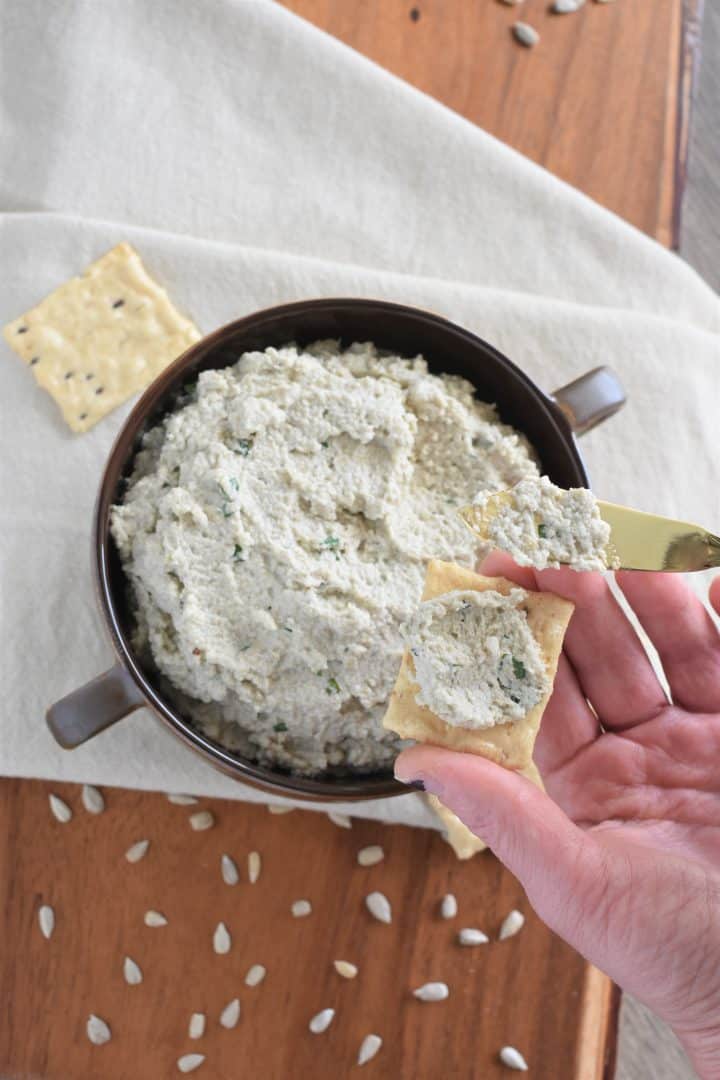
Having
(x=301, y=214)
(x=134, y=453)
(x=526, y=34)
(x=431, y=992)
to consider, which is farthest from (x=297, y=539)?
(x=526, y=34)

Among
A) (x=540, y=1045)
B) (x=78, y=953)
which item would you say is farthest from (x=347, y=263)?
(x=540, y=1045)

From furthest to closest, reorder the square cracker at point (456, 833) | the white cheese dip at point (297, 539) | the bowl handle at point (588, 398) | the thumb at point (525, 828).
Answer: the square cracker at point (456, 833)
the bowl handle at point (588, 398)
the white cheese dip at point (297, 539)
the thumb at point (525, 828)

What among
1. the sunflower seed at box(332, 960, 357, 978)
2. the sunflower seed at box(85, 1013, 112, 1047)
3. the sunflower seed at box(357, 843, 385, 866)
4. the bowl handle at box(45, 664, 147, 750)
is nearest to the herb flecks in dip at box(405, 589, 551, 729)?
the bowl handle at box(45, 664, 147, 750)

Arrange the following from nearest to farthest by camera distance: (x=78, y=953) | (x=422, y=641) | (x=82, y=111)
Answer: (x=422, y=641) < (x=78, y=953) < (x=82, y=111)

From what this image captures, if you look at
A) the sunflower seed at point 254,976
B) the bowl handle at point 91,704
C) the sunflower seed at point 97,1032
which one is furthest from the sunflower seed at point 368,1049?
the bowl handle at point 91,704

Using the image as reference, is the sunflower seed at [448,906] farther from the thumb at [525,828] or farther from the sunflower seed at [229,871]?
the thumb at [525,828]

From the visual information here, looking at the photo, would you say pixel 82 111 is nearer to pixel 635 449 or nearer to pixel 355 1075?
pixel 635 449
